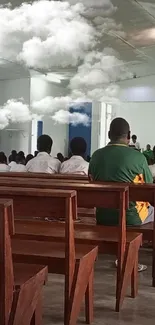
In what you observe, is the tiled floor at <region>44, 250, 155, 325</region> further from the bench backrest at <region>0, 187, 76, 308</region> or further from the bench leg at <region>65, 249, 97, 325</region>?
the bench backrest at <region>0, 187, 76, 308</region>

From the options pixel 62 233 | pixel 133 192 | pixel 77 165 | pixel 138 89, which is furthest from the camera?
pixel 138 89

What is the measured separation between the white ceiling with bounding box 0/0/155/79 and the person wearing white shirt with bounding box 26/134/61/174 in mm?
3699

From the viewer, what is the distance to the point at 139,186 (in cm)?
314

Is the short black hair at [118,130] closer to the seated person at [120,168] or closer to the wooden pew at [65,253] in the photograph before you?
the seated person at [120,168]

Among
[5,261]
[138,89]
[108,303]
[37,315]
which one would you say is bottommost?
[108,303]

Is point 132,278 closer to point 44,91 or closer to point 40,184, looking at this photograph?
point 40,184

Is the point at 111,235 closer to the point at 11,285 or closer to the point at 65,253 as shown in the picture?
the point at 65,253

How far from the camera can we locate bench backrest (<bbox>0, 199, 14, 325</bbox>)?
1.89 meters

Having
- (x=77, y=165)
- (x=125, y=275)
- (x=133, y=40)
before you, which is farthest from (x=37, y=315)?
(x=133, y=40)

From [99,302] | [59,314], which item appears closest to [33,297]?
[59,314]

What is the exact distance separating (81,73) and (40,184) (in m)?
9.70

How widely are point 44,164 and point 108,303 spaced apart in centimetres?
263

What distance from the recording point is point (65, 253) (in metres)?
2.41

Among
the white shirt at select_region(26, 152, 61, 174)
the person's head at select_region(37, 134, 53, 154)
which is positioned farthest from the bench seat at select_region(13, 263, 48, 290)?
the person's head at select_region(37, 134, 53, 154)
